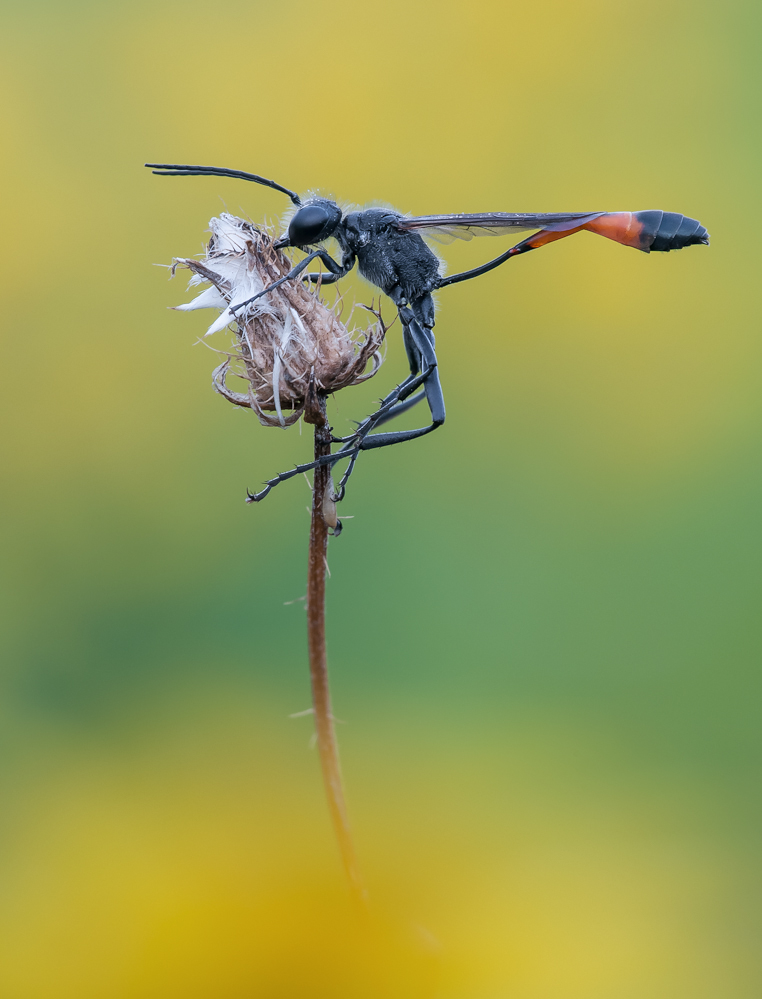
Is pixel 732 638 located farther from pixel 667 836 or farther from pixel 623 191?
pixel 623 191

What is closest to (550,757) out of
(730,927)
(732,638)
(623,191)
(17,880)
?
(730,927)

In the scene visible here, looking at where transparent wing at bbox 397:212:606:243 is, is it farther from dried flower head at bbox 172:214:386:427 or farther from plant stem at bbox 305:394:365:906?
plant stem at bbox 305:394:365:906

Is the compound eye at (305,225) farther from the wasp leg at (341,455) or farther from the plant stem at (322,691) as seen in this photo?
the plant stem at (322,691)

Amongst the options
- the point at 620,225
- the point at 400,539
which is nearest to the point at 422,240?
the point at 620,225

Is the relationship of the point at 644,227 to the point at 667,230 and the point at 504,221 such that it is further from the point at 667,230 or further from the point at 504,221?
the point at 504,221

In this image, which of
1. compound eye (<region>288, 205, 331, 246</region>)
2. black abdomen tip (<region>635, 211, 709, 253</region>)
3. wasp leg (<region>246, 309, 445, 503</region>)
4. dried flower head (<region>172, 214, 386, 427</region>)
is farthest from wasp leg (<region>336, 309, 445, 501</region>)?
black abdomen tip (<region>635, 211, 709, 253</region>)
